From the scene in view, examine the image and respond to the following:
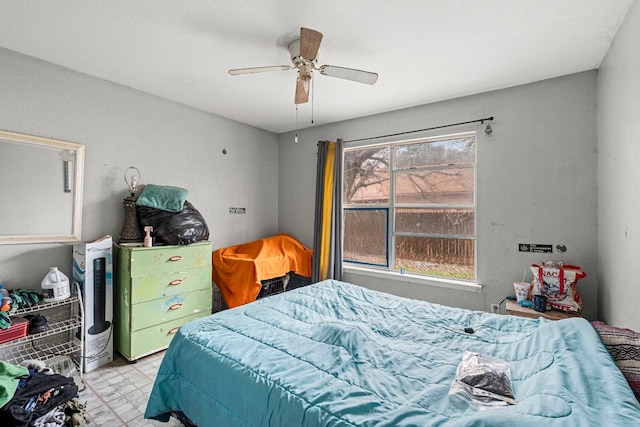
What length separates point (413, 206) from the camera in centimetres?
339

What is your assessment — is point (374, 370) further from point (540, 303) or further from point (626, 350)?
point (540, 303)

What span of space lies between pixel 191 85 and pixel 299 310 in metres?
2.34

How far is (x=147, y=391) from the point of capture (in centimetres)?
209

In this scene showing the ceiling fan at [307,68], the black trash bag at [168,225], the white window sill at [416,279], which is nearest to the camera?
the ceiling fan at [307,68]

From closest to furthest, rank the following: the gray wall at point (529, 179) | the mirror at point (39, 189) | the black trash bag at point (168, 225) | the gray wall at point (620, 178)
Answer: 1. the gray wall at point (620, 178)
2. the mirror at point (39, 189)
3. the gray wall at point (529, 179)
4. the black trash bag at point (168, 225)

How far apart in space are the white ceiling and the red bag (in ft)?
5.49

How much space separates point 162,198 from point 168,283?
Result: 82 centimetres

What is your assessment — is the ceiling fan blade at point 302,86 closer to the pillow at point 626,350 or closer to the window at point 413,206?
the window at point 413,206

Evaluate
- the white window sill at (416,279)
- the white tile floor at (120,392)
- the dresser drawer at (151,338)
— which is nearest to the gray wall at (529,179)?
the white window sill at (416,279)

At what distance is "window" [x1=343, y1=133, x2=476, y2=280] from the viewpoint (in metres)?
3.08

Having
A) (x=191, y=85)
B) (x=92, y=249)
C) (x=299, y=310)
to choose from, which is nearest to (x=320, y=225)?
(x=299, y=310)

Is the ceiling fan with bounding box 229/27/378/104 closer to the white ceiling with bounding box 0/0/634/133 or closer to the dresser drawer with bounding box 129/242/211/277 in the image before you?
the white ceiling with bounding box 0/0/634/133

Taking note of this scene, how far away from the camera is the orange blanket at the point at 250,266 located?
10.3 feet

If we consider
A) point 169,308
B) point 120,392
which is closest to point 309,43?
point 169,308
